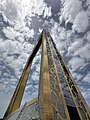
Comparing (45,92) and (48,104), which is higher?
(45,92)

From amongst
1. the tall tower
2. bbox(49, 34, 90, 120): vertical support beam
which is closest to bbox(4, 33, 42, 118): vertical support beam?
the tall tower

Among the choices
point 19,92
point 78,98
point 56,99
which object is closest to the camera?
point 56,99

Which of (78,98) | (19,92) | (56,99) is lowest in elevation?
(56,99)

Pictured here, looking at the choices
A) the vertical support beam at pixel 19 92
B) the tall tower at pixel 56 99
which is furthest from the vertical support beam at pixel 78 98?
the vertical support beam at pixel 19 92

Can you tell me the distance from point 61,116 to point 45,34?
10.5 metres

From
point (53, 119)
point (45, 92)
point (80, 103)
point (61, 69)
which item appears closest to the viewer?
point (53, 119)

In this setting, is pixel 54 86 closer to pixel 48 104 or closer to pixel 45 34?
pixel 48 104

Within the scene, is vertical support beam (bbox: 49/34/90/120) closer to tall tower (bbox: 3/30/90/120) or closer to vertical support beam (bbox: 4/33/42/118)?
tall tower (bbox: 3/30/90/120)

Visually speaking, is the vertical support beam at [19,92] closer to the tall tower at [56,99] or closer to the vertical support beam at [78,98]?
the tall tower at [56,99]

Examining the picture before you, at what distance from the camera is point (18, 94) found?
13859mm

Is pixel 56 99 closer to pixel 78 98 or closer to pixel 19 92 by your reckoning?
pixel 78 98

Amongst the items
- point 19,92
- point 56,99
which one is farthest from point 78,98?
point 19,92

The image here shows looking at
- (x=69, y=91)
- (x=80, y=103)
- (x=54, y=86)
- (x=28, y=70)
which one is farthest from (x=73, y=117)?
(x=28, y=70)

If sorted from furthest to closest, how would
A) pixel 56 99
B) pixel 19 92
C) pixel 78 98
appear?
pixel 19 92 → pixel 78 98 → pixel 56 99
